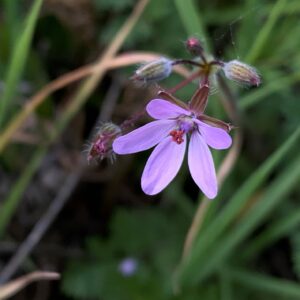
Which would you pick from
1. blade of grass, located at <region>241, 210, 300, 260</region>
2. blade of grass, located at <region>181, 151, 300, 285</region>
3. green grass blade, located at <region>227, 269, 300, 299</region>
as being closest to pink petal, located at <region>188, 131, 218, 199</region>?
blade of grass, located at <region>181, 151, 300, 285</region>

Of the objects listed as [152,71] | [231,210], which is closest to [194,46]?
[152,71]

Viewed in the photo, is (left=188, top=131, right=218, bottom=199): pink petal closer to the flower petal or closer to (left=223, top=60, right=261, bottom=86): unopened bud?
the flower petal

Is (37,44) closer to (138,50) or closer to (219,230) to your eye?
(138,50)

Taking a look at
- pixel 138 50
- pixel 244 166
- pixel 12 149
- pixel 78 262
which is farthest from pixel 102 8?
pixel 78 262

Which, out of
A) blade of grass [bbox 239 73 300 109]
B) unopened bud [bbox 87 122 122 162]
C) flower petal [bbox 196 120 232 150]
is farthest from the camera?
blade of grass [bbox 239 73 300 109]

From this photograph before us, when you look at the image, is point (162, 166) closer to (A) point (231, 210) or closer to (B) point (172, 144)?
(B) point (172, 144)

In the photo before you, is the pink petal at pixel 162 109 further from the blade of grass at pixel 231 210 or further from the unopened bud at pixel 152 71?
the blade of grass at pixel 231 210
